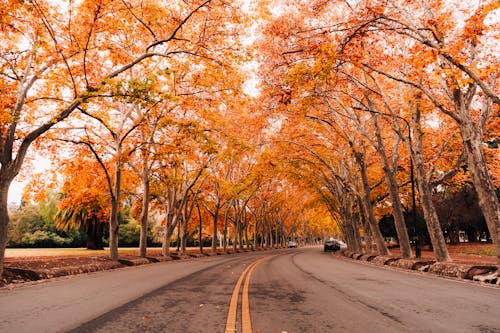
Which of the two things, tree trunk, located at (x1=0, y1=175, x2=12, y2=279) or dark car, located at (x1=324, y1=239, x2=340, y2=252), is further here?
dark car, located at (x1=324, y1=239, x2=340, y2=252)

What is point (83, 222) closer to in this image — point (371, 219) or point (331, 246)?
point (331, 246)

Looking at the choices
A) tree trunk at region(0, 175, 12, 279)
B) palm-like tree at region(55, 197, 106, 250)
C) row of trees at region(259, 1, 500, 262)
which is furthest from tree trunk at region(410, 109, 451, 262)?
palm-like tree at region(55, 197, 106, 250)

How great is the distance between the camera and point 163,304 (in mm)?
5695

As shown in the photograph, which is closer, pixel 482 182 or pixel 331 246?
pixel 482 182

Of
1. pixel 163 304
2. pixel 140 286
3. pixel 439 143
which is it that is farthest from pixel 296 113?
pixel 163 304

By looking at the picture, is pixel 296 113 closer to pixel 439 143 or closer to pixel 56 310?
pixel 439 143

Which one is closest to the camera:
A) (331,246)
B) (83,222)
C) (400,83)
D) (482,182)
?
(482,182)

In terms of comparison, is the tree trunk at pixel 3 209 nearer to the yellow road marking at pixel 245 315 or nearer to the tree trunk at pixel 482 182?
the yellow road marking at pixel 245 315

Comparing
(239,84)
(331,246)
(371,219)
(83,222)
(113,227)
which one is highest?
(239,84)

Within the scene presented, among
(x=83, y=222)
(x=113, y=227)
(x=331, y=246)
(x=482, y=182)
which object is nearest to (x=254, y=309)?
(x=482, y=182)

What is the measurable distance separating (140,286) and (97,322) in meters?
3.84

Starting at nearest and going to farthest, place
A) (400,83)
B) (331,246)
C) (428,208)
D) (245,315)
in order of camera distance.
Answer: (245,315)
(428,208)
(400,83)
(331,246)

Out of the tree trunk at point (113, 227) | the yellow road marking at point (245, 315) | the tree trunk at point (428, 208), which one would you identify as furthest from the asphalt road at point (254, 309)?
the tree trunk at point (113, 227)

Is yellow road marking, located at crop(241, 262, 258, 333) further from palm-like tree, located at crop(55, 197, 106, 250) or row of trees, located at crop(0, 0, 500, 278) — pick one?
palm-like tree, located at crop(55, 197, 106, 250)
